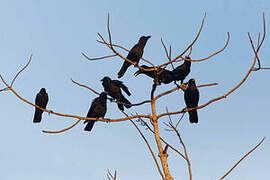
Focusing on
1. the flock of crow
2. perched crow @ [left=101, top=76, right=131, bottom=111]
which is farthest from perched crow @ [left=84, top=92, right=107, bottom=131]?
perched crow @ [left=101, top=76, right=131, bottom=111]

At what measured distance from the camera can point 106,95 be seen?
7195mm

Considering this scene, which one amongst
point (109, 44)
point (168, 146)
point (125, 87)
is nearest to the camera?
point (168, 146)

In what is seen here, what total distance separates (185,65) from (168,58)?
346cm

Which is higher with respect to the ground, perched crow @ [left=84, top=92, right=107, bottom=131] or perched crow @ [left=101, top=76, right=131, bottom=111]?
perched crow @ [left=101, top=76, right=131, bottom=111]

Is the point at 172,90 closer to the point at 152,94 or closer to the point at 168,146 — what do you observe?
the point at 152,94

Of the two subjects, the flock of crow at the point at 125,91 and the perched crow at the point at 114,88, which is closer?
the flock of crow at the point at 125,91

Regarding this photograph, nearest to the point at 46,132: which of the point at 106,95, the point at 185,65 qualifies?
the point at 106,95

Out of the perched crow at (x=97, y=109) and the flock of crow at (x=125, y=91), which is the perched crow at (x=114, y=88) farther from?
the perched crow at (x=97, y=109)

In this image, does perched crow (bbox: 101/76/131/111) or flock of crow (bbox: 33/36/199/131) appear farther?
perched crow (bbox: 101/76/131/111)

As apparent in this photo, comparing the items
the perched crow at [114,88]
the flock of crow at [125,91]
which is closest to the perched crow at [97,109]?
the flock of crow at [125,91]

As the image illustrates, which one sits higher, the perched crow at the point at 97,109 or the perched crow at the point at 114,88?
the perched crow at the point at 114,88

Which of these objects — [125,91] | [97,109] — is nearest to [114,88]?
[125,91]

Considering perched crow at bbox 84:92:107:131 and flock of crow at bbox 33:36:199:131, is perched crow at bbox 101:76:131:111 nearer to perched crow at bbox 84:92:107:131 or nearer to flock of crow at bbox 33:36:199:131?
flock of crow at bbox 33:36:199:131

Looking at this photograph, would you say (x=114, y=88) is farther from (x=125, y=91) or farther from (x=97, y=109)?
(x=97, y=109)
